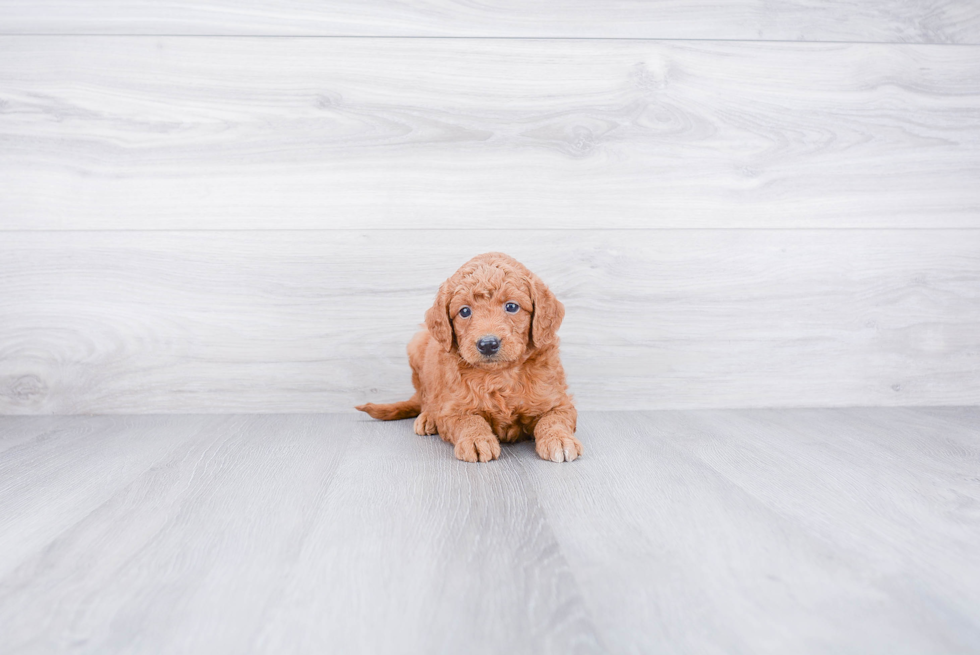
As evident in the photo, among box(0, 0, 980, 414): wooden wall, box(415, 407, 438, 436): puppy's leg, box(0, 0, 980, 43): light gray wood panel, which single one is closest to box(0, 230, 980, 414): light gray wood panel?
box(0, 0, 980, 414): wooden wall

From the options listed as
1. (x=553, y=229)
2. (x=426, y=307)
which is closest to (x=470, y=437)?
(x=426, y=307)

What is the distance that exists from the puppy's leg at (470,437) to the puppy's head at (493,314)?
0.40 ft

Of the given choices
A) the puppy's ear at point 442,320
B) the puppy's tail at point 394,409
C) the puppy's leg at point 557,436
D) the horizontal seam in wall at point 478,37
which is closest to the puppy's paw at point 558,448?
the puppy's leg at point 557,436

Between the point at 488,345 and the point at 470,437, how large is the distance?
19 cm

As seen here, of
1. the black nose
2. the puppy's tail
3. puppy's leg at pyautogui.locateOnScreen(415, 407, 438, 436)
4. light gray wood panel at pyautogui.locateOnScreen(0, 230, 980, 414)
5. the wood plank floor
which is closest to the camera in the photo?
the wood plank floor

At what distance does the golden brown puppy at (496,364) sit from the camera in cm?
125

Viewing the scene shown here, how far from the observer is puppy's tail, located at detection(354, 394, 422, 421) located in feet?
5.20

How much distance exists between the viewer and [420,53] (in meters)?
1.69

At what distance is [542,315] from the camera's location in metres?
1.30

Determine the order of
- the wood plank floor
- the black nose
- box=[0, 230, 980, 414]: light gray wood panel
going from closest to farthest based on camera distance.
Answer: the wood plank floor, the black nose, box=[0, 230, 980, 414]: light gray wood panel

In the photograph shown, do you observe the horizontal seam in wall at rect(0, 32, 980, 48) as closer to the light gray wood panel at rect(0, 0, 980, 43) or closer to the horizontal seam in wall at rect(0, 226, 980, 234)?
the light gray wood panel at rect(0, 0, 980, 43)

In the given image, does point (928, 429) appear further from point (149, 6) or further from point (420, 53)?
point (149, 6)

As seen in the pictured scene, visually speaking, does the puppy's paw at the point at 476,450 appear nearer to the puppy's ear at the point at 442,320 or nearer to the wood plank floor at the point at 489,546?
the wood plank floor at the point at 489,546

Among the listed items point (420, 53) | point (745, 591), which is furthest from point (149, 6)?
point (745, 591)
